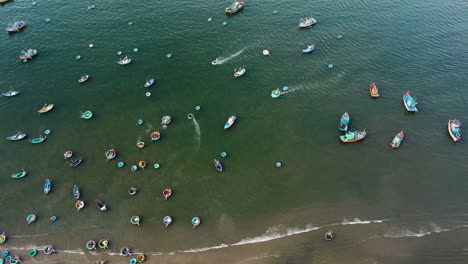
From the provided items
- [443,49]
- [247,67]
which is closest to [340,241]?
[247,67]

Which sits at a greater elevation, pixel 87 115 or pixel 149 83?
pixel 149 83

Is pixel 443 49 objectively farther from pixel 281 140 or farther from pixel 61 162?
pixel 61 162

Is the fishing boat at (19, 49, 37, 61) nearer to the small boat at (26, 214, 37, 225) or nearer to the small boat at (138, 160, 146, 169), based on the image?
the small boat at (26, 214, 37, 225)

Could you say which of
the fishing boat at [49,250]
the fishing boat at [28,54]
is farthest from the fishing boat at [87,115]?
the fishing boat at [28,54]

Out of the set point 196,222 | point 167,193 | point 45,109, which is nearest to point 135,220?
point 167,193

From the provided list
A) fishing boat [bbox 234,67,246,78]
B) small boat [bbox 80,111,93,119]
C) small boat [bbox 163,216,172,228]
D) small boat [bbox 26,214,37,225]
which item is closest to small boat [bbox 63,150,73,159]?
small boat [bbox 80,111,93,119]

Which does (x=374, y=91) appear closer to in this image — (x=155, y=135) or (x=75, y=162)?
(x=155, y=135)
